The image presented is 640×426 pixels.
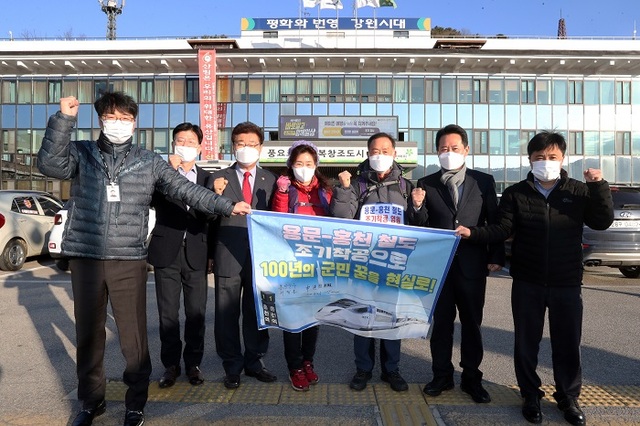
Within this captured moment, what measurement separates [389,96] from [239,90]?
9.43 metres

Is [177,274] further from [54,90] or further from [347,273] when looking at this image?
[54,90]

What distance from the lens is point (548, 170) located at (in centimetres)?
363

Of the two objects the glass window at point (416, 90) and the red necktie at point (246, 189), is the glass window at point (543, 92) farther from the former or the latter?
the red necktie at point (246, 189)

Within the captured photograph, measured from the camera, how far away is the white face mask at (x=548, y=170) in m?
3.62

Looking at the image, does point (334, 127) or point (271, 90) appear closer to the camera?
point (334, 127)

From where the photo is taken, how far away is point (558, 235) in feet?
11.7

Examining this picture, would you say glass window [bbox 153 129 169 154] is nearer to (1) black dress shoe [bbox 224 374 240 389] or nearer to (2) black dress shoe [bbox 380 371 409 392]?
(1) black dress shoe [bbox 224 374 240 389]

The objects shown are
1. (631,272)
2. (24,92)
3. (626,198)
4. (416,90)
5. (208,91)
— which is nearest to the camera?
(626,198)

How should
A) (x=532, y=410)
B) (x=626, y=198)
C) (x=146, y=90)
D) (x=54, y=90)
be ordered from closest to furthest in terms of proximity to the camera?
(x=532, y=410)
(x=626, y=198)
(x=146, y=90)
(x=54, y=90)

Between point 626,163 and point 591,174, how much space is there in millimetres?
32774

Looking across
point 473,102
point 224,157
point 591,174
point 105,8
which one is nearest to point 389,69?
point 473,102

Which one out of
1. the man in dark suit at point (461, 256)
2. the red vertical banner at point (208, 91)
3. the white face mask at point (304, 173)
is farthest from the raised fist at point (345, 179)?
the red vertical banner at point (208, 91)

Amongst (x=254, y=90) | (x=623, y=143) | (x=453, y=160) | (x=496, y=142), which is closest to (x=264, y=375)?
(x=453, y=160)

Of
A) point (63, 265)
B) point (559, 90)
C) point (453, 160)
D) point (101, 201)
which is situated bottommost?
point (63, 265)
